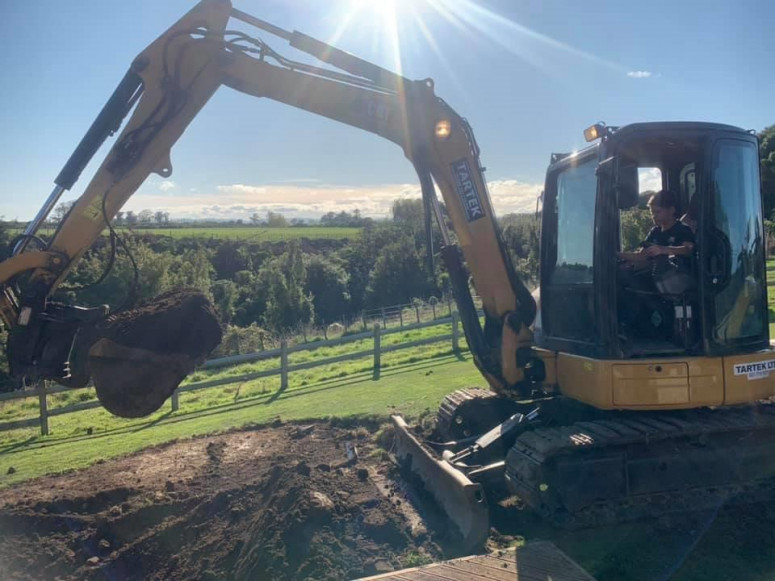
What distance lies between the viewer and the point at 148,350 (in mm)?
5402

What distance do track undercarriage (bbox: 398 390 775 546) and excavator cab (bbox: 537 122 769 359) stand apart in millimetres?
657

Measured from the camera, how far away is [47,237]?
19.8ft

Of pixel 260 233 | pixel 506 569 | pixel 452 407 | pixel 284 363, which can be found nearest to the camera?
pixel 506 569

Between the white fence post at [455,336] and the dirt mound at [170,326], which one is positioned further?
the white fence post at [455,336]

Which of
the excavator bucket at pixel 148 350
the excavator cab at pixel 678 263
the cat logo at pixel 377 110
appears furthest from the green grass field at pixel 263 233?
the excavator cab at pixel 678 263

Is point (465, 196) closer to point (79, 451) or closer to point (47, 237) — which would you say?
point (47, 237)

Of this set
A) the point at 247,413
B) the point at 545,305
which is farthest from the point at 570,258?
the point at 247,413

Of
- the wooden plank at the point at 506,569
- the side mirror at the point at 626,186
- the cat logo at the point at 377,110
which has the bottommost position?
the wooden plank at the point at 506,569

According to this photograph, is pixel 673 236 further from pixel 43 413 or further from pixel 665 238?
pixel 43 413

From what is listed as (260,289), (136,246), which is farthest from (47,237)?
(260,289)

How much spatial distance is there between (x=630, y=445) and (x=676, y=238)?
72.6 inches

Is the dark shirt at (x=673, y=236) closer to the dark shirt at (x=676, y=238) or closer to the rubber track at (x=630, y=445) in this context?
the dark shirt at (x=676, y=238)

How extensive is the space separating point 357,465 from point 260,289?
41742mm

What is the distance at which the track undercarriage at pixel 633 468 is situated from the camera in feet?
16.4
